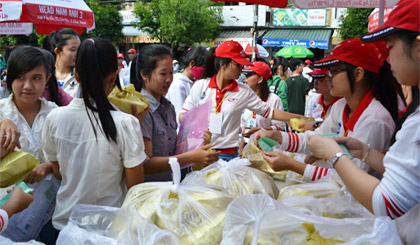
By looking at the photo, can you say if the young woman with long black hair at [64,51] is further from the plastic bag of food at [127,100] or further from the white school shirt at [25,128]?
the plastic bag of food at [127,100]

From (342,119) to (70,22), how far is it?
402 centimetres

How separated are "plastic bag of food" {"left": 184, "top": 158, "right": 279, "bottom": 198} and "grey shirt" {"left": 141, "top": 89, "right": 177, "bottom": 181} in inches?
12.4

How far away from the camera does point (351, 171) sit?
113cm

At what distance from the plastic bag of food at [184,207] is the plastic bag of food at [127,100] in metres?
0.46

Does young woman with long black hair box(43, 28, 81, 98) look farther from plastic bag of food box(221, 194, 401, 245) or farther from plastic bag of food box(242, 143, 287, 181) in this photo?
plastic bag of food box(221, 194, 401, 245)

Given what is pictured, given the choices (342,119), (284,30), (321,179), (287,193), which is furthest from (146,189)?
(284,30)

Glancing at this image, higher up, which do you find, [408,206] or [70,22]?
[70,22]

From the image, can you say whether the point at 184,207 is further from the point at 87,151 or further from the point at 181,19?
the point at 181,19

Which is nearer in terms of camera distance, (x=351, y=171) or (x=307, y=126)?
(x=351, y=171)

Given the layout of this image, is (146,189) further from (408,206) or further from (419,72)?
(419,72)

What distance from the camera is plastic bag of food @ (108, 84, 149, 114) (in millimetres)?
1770

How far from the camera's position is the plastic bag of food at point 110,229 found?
1.17 m

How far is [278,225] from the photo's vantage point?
1126 mm

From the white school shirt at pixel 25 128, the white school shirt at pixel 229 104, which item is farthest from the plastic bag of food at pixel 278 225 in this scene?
the white school shirt at pixel 229 104
